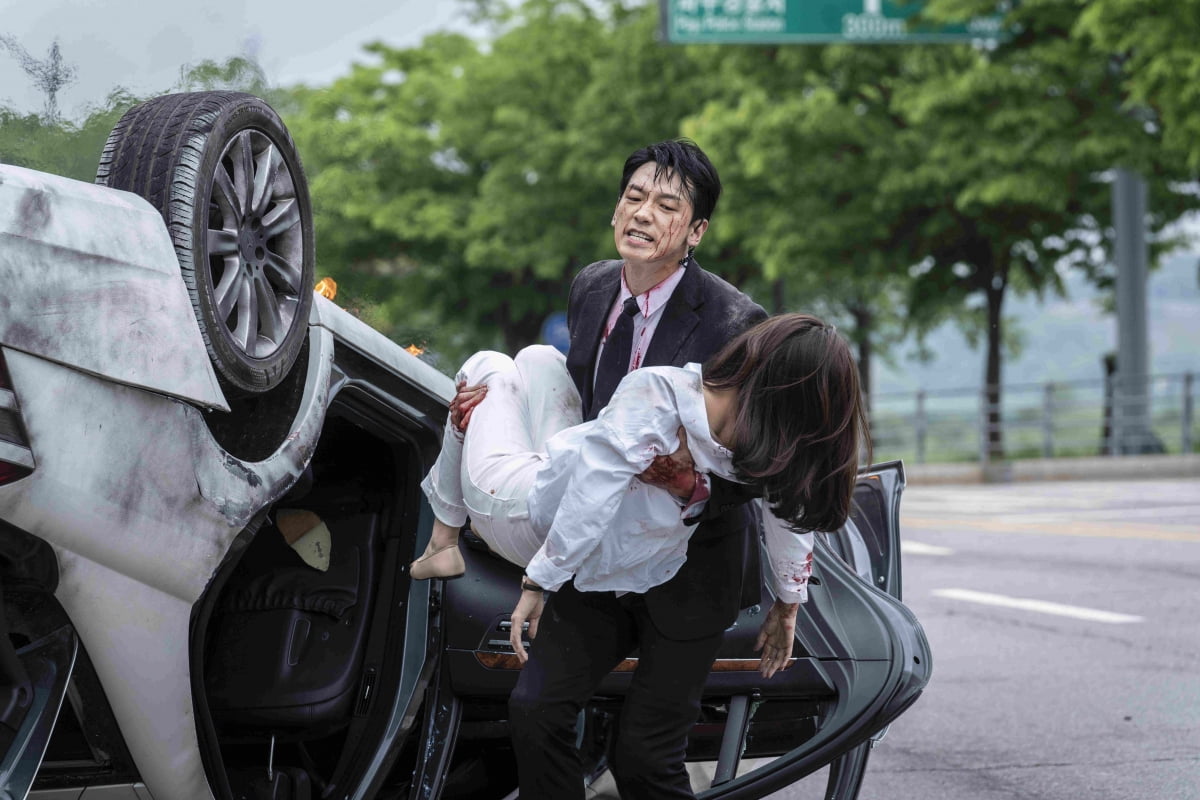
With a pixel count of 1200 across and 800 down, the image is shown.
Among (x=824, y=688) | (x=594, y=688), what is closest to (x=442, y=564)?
(x=594, y=688)

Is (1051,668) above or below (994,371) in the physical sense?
below

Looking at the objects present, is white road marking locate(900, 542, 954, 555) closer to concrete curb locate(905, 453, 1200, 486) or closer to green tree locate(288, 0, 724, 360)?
concrete curb locate(905, 453, 1200, 486)

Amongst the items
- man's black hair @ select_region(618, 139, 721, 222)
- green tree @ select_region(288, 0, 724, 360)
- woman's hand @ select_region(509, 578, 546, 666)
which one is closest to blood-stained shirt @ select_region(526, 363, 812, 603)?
woman's hand @ select_region(509, 578, 546, 666)

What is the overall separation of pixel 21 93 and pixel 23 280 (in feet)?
1.46

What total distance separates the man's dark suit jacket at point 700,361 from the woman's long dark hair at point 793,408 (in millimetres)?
121

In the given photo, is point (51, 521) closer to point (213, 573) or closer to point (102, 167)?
point (213, 573)

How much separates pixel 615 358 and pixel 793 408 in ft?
1.36

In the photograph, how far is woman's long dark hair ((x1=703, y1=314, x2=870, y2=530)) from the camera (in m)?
2.81

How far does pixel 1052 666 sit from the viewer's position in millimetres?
6844

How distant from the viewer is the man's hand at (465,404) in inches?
119

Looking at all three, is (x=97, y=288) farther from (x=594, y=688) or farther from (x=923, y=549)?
(x=923, y=549)

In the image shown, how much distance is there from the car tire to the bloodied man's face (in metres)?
0.61

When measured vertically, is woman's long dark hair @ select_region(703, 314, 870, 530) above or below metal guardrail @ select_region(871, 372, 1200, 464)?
above

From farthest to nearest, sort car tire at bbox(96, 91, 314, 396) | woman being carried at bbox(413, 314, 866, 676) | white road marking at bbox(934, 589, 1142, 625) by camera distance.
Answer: white road marking at bbox(934, 589, 1142, 625) < woman being carried at bbox(413, 314, 866, 676) < car tire at bbox(96, 91, 314, 396)
